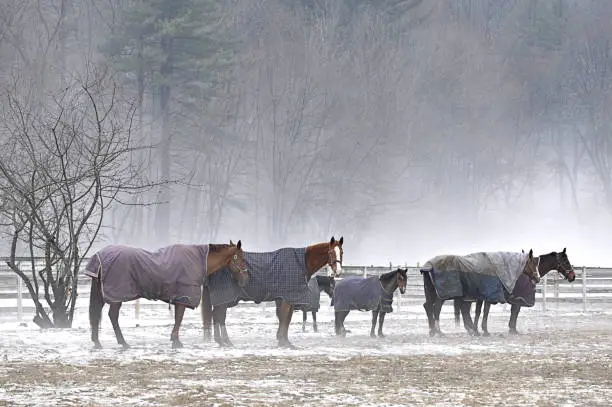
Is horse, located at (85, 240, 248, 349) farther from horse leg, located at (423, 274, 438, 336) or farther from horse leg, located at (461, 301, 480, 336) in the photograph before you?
horse leg, located at (461, 301, 480, 336)

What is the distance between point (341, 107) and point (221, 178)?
7284 millimetres

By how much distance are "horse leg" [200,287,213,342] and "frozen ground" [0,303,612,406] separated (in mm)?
401

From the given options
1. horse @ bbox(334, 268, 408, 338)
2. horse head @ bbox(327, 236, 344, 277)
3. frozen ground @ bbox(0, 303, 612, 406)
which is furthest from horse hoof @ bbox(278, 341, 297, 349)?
horse @ bbox(334, 268, 408, 338)

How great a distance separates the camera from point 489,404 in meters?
11.3

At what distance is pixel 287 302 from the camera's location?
17.7m

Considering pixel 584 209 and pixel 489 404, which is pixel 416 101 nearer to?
pixel 584 209

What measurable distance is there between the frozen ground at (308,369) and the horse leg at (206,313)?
401 millimetres

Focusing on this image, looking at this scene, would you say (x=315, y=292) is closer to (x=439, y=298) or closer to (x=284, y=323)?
(x=439, y=298)

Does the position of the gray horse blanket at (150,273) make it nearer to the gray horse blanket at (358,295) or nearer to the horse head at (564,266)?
the gray horse blanket at (358,295)

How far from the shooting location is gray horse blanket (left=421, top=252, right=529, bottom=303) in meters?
20.7

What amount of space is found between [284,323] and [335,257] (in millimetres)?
1362

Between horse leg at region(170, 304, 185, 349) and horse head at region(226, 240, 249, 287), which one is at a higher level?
horse head at region(226, 240, 249, 287)

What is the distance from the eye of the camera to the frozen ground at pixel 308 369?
A: 1158 centimetres

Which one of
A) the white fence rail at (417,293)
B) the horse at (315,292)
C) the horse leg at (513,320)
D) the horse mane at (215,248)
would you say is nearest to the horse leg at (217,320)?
the horse mane at (215,248)
